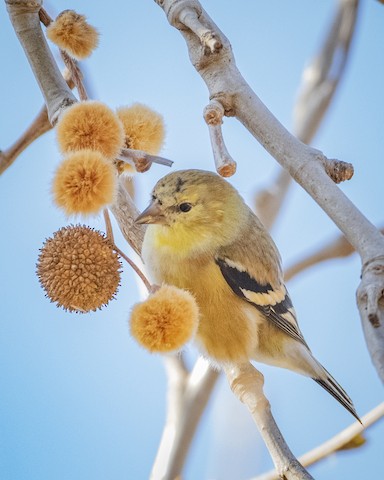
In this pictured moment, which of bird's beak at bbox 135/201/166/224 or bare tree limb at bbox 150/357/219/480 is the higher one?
bird's beak at bbox 135/201/166/224

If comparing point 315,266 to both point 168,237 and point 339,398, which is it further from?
point 168,237

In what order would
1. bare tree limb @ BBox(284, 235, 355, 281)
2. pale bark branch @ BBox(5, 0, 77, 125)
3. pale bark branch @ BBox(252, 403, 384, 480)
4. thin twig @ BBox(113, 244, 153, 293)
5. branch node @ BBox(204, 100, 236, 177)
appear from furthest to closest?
bare tree limb @ BBox(284, 235, 355, 281)
pale bark branch @ BBox(252, 403, 384, 480)
pale bark branch @ BBox(5, 0, 77, 125)
thin twig @ BBox(113, 244, 153, 293)
branch node @ BBox(204, 100, 236, 177)

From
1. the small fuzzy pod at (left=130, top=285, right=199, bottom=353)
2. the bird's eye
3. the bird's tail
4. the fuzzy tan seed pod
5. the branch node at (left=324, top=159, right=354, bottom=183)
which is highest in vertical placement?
the bird's eye

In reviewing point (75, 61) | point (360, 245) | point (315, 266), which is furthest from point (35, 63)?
point (315, 266)

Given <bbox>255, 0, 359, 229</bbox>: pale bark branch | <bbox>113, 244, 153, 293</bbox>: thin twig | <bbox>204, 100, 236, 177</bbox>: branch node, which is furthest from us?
<bbox>255, 0, 359, 229</bbox>: pale bark branch

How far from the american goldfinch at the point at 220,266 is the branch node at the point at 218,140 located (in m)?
0.64

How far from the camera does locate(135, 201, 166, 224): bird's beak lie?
1895mm

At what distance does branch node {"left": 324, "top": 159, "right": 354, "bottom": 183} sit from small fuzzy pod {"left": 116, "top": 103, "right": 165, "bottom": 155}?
638 millimetres

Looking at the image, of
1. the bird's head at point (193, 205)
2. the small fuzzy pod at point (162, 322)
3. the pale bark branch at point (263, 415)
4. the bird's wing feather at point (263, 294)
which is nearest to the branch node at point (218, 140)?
the small fuzzy pod at point (162, 322)

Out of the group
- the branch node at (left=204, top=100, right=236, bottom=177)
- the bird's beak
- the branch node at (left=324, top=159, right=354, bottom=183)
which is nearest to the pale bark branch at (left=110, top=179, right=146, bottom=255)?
the bird's beak

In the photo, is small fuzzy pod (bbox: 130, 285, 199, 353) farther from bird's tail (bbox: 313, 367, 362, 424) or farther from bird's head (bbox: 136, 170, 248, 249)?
bird's tail (bbox: 313, 367, 362, 424)

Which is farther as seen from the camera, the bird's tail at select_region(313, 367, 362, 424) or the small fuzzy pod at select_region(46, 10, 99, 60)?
the bird's tail at select_region(313, 367, 362, 424)

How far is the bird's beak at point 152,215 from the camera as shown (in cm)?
189

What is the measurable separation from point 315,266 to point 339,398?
0.84 m
